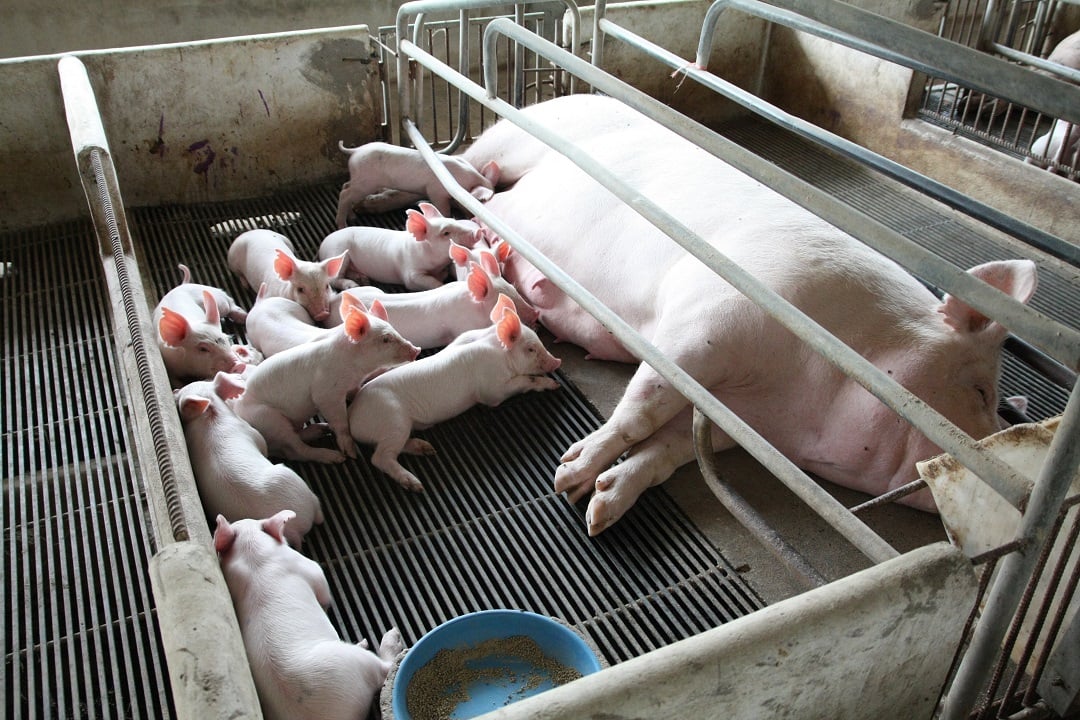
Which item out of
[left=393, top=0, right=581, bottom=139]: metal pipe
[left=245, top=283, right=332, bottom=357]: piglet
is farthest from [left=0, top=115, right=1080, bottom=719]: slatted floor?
[left=393, top=0, right=581, bottom=139]: metal pipe

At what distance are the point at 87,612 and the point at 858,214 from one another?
7.42 ft

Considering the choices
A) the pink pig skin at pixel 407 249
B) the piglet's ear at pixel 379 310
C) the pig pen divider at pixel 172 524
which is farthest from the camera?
the pink pig skin at pixel 407 249

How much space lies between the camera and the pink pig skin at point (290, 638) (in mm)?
2016

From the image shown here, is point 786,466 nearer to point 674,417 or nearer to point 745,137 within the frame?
point 674,417

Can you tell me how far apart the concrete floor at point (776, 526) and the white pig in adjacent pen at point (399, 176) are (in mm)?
2059

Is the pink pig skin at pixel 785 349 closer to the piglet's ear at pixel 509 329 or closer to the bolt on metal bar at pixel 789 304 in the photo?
the piglet's ear at pixel 509 329

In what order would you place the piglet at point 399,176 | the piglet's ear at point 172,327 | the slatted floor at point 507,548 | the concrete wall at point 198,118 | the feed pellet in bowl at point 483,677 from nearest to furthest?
the feed pellet in bowl at point 483,677 → the slatted floor at point 507,548 → the piglet's ear at point 172,327 → the concrete wall at point 198,118 → the piglet at point 399,176

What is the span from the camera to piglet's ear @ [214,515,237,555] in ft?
7.54

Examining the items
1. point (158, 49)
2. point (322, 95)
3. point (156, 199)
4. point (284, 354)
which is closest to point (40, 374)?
point (284, 354)

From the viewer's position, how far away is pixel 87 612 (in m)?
A: 2.54

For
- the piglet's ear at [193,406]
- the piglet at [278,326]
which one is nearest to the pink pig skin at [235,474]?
the piglet's ear at [193,406]

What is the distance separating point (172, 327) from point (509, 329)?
1171 millimetres

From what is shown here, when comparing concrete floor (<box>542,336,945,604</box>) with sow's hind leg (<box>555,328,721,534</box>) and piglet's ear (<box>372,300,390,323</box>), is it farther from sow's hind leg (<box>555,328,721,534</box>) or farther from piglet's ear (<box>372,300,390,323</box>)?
piglet's ear (<box>372,300,390,323</box>)

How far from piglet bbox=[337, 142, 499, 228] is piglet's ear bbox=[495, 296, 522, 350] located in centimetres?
143
